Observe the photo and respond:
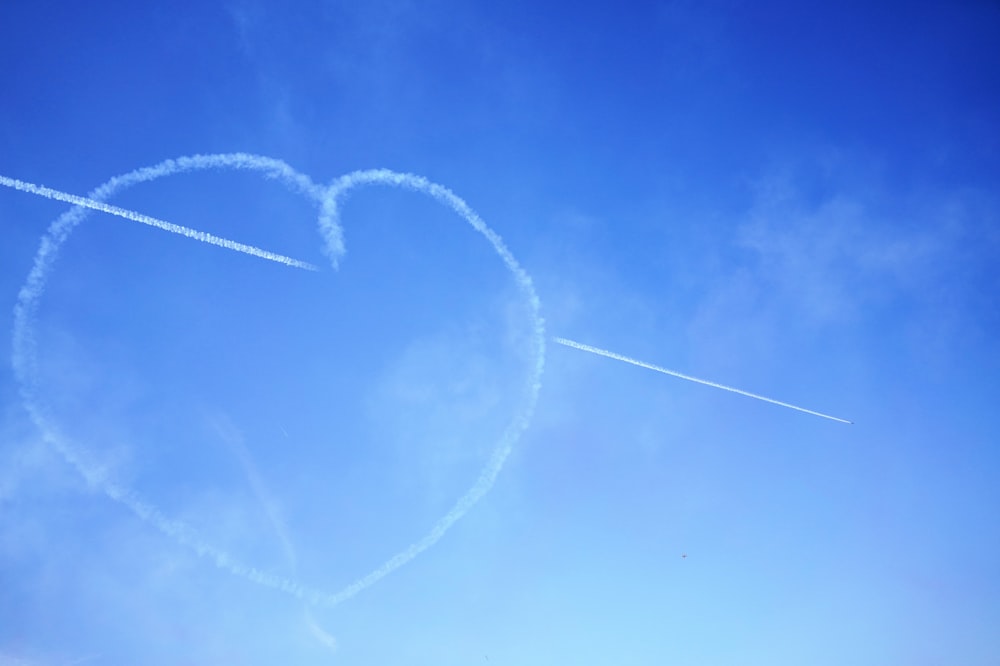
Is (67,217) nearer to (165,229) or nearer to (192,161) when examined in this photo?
(165,229)

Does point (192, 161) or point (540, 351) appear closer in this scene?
point (192, 161)

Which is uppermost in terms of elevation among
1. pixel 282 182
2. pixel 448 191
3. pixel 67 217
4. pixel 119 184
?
pixel 448 191

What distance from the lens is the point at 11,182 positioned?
15984 millimetres

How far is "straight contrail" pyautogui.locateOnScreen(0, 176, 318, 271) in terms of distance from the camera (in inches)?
635

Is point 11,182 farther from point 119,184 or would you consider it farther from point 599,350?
point 599,350

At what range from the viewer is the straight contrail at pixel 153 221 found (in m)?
16.1

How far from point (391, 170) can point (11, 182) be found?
30.8ft

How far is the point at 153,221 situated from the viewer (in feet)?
55.9

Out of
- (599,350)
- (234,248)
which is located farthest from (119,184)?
(599,350)

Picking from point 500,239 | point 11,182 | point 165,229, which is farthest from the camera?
point 500,239

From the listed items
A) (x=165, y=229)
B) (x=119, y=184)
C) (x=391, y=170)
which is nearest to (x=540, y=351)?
(x=391, y=170)

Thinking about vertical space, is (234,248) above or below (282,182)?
below

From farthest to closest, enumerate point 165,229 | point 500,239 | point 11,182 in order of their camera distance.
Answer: point 500,239 < point 165,229 < point 11,182

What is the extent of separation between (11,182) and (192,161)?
167 inches
